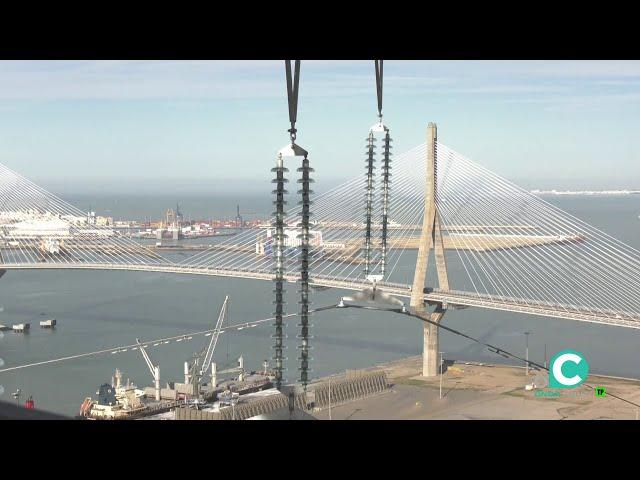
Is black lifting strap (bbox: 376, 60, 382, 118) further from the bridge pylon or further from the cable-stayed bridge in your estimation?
the bridge pylon

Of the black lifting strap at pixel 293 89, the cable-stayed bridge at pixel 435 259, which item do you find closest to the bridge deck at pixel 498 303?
the cable-stayed bridge at pixel 435 259

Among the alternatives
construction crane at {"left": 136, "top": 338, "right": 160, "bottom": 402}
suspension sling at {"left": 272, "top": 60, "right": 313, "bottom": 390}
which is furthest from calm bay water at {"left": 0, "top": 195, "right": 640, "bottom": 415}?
suspension sling at {"left": 272, "top": 60, "right": 313, "bottom": 390}

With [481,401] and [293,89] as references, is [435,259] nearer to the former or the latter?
[481,401]
